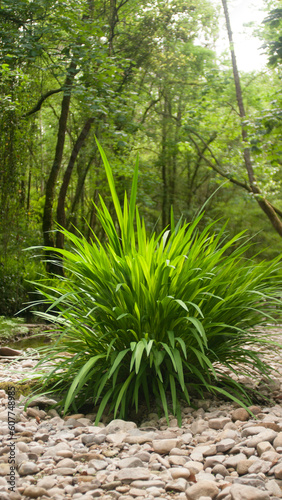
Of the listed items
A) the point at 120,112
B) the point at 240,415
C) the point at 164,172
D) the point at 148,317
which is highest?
the point at 164,172

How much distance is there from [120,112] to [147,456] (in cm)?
440

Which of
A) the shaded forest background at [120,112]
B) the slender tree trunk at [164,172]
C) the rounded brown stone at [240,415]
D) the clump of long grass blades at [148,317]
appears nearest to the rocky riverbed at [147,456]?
the rounded brown stone at [240,415]

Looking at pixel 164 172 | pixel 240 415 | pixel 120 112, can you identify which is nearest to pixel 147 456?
pixel 240 415

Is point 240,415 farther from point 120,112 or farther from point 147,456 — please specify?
point 120,112

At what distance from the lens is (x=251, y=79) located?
10.6m

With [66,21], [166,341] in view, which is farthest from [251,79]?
[166,341]

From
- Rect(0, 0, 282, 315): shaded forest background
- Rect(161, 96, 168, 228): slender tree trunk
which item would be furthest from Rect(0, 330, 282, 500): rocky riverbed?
Rect(161, 96, 168, 228): slender tree trunk

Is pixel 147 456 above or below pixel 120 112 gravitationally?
below

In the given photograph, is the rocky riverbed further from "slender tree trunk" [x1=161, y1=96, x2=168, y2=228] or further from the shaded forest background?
"slender tree trunk" [x1=161, y1=96, x2=168, y2=228]

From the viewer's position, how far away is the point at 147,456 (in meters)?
1.44

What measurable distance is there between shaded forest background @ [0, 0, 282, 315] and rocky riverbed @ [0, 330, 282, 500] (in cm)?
93

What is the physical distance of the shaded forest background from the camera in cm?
520

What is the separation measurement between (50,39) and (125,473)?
5.63 m

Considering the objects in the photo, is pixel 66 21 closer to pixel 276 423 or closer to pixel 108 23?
pixel 108 23
